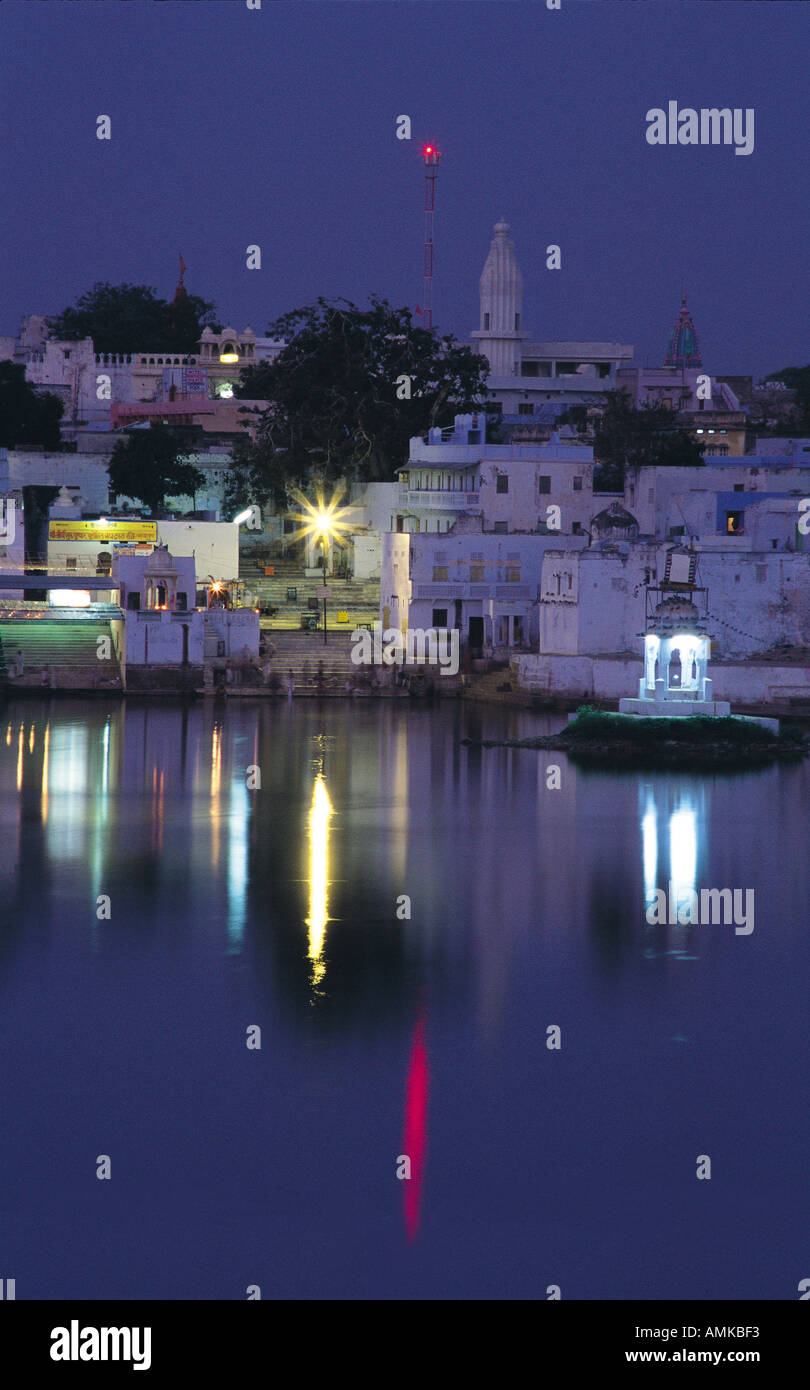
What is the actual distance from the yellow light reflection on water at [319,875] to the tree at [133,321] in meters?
40.2

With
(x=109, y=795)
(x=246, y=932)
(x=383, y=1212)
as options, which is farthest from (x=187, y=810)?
(x=383, y=1212)

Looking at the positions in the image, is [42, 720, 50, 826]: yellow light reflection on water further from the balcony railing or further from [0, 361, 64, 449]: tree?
[0, 361, 64, 449]: tree

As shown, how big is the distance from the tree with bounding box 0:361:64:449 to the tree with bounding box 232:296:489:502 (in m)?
5.22

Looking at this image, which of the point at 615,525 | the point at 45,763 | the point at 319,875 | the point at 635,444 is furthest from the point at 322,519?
the point at 319,875

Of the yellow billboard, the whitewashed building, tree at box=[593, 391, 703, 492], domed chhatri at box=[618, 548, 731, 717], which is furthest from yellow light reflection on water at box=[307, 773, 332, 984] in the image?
the whitewashed building

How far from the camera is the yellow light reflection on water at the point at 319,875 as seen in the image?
17.6m

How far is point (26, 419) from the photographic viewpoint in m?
48.2

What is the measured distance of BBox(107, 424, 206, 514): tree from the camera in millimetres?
43719

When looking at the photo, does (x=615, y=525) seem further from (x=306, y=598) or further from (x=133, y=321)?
(x=133, y=321)

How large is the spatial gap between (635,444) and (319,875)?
29.4 metres

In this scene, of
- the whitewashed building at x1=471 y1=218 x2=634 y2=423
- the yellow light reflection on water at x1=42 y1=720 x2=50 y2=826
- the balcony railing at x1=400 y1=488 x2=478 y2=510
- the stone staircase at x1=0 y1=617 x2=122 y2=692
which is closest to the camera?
the yellow light reflection on water at x1=42 y1=720 x2=50 y2=826

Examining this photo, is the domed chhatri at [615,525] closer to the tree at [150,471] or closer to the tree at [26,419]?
the tree at [150,471]
